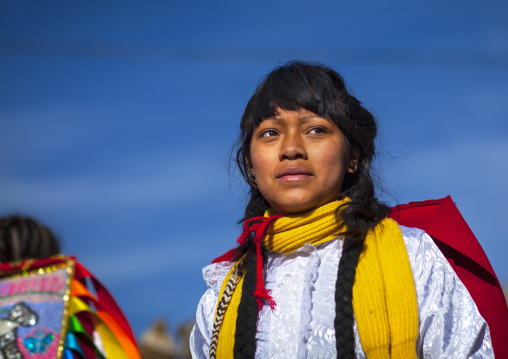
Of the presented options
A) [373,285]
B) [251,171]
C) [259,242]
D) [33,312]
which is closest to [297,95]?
[251,171]

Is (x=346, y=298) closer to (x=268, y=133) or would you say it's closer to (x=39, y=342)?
(x=268, y=133)

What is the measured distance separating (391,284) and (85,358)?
1108 millimetres

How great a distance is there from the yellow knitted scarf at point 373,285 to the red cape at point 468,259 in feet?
0.77

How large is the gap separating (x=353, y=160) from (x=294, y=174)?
34 centimetres

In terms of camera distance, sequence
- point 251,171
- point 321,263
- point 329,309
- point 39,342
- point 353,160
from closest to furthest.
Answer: point 39,342 < point 329,309 < point 321,263 < point 353,160 < point 251,171

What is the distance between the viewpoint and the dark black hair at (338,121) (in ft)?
8.89

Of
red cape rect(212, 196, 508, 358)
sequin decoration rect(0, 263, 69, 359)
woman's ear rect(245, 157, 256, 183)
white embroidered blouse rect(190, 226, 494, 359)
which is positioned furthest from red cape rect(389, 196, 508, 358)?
sequin decoration rect(0, 263, 69, 359)

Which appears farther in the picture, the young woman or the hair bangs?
the hair bangs

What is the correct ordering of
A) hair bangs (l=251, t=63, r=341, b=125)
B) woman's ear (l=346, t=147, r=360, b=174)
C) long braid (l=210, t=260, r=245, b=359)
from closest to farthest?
long braid (l=210, t=260, r=245, b=359) → hair bangs (l=251, t=63, r=341, b=125) → woman's ear (l=346, t=147, r=360, b=174)

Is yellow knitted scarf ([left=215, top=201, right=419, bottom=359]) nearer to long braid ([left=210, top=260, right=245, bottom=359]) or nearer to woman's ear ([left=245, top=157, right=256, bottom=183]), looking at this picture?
long braid ([left=210, top=260, right=245, bottom=359])

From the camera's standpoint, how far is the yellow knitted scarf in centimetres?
241

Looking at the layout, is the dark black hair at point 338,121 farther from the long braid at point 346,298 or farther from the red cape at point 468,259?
the red cape at point 468,259

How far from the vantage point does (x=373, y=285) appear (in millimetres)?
2520

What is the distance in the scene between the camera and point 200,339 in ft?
9.52
